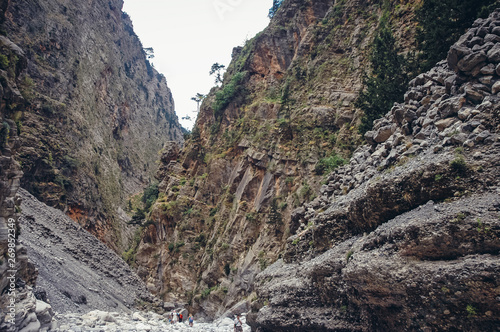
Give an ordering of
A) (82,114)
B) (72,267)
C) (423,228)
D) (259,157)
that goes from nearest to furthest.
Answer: (423,228) → (72,267) → (259,157) → (82,114)

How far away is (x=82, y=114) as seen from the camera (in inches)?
2126

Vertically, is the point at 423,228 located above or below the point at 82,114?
below

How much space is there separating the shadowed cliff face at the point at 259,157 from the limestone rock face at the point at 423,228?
26.6 ft

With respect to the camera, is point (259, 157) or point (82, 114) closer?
point (259, 157)

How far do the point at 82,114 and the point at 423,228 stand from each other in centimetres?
5781

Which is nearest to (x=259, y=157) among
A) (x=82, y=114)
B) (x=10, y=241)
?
(x=10, y=241)

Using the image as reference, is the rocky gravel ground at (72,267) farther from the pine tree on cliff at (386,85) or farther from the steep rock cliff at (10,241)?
the pine tree on cliff at (386,85)

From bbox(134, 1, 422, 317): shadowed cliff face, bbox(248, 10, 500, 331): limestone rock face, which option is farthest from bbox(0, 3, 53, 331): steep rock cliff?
bbox(134, 1, 422, 317): shadowed cliff face

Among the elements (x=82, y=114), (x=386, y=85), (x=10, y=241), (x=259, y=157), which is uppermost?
(x=82, y=114)

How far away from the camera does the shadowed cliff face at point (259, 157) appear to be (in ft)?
78.4

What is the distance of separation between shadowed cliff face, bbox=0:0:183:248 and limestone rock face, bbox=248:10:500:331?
2304cm

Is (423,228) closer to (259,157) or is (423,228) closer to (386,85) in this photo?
(386,85)

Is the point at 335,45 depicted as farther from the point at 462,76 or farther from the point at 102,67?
the point at 102,67

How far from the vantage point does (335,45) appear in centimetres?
3073
